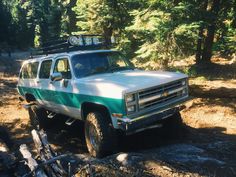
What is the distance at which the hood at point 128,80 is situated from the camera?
6.13m

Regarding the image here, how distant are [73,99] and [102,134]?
135 centimetres

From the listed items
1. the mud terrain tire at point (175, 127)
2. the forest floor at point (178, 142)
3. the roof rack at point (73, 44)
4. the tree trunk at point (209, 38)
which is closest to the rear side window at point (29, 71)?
the roof rack at point (73, 44)

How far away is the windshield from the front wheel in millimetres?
1234

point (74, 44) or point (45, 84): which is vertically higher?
point (74, 44)

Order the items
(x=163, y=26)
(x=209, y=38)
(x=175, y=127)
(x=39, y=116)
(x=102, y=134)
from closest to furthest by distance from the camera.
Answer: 1. (x=102, y=134)
2. (x=175, y=127)
3. (x=39, y=116)
4. (x=163, y=26)
5. (x=209, y=38)

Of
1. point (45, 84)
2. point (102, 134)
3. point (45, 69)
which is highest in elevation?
point (45, 69)

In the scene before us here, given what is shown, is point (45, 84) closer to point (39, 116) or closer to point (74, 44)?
point (39, 116)

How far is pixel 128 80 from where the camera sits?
652cm

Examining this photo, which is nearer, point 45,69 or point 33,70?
point 45,69

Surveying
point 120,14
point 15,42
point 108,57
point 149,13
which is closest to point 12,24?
point 15,42

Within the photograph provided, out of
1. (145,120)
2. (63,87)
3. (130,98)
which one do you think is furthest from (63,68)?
(145,120)

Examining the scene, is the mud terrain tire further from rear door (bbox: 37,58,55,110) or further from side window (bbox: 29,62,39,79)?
side window (bbox: 29,62,39,79)

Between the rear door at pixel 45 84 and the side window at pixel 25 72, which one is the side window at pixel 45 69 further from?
the side window at pixel 25 72

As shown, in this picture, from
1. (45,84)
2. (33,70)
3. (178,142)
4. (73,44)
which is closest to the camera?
(178,142)
